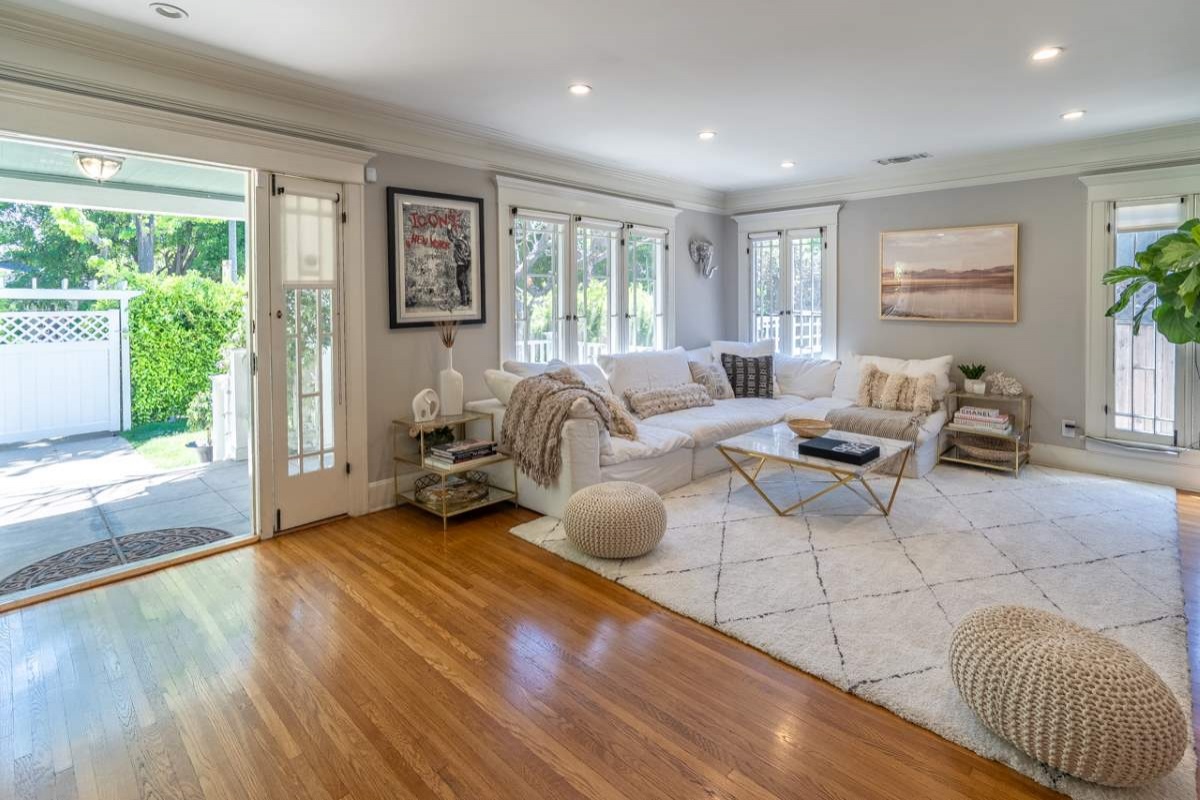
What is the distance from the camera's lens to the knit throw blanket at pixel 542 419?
394 cm

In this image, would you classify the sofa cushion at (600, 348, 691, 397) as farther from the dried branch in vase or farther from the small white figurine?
the small white figurine

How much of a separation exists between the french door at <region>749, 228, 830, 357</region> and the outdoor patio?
5.06 metres

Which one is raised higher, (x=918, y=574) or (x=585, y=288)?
(x=585, y=288)

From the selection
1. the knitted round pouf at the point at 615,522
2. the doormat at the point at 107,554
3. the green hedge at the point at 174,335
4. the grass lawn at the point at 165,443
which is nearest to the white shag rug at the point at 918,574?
the knitted round pouf at the point at 615,522

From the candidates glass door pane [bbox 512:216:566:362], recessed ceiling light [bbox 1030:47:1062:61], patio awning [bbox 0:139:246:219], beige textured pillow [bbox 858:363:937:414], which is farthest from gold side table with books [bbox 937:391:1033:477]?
patio awning [bbox 0:139:246:219]

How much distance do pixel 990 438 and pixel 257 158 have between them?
554 centimetres

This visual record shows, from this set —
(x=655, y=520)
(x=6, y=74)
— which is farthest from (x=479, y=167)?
(x=655, y=520)

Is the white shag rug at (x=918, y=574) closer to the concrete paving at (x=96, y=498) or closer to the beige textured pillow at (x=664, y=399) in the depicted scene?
the beige textured pillow at (x=664, y=399)

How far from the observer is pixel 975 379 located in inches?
211

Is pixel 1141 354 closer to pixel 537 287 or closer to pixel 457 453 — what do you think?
pixel 537 287

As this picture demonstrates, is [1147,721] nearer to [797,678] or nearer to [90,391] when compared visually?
[797,678]

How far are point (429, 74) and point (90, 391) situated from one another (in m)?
5.84

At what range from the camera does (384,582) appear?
3119 millimetres

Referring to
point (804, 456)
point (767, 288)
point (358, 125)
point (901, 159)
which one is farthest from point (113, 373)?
point (901, 159)
